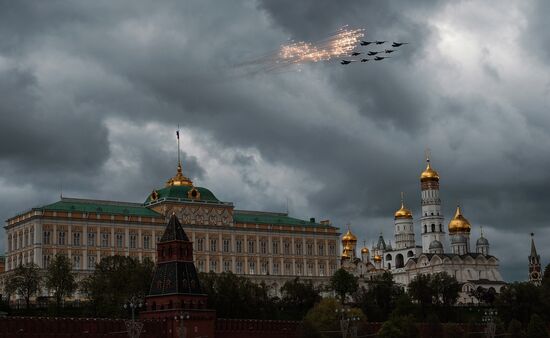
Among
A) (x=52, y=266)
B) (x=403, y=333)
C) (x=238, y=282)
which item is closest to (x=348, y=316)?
(x=403, y=333)

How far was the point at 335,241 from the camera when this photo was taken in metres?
193

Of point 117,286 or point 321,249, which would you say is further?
point 321,249

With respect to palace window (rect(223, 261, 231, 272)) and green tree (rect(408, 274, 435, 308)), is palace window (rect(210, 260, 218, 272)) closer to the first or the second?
palace window (rect(223, 261, 231, 272))

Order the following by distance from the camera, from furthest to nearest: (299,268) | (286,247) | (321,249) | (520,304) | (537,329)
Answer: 1. (321,249)
2. (299,268)
3. (286,247)
4. (520,304)
5. (537,329)

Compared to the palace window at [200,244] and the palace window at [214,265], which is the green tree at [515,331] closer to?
the palace window at [214,265]

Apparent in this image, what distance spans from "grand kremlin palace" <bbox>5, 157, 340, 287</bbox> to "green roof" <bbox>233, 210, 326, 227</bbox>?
0.18 meters

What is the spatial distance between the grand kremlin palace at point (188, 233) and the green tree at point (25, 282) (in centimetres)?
1473

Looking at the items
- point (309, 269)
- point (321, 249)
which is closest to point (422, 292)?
point (309, 269)

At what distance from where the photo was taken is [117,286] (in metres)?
130

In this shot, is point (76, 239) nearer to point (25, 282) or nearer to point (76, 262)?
point (76, 262)

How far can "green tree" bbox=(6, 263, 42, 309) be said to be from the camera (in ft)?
454

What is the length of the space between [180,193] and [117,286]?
4979 centimetres

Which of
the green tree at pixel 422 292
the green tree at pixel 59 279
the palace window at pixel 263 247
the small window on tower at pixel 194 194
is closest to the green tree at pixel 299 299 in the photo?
the green tree at pixel 422 292

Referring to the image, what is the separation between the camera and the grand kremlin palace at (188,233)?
162625 mm
